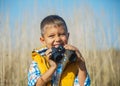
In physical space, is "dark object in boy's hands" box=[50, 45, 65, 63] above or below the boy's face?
below

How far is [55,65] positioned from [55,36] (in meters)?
0.16

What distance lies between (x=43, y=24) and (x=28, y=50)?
38.6 inches

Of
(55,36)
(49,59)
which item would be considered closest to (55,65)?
(49,59)

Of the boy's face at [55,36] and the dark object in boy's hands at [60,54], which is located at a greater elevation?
the boy's face at [55,36]

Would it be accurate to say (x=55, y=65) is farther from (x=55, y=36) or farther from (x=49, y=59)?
(x=55, y=36)

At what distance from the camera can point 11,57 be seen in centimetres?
294

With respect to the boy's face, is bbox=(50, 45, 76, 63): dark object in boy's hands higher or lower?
lower

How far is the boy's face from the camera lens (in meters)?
1.91

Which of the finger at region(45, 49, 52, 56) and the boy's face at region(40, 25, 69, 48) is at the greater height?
the boy's face at region(40, 25, 69, 48)

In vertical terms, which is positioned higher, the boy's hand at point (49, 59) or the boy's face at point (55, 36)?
the boy's face at point (55, 36)

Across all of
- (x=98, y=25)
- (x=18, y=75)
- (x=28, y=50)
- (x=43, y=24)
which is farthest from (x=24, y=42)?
(x=43, y=24)

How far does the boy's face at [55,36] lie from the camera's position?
1.91 m

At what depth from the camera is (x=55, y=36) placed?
192cm

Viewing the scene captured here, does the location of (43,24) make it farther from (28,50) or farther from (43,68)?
(28,50)
